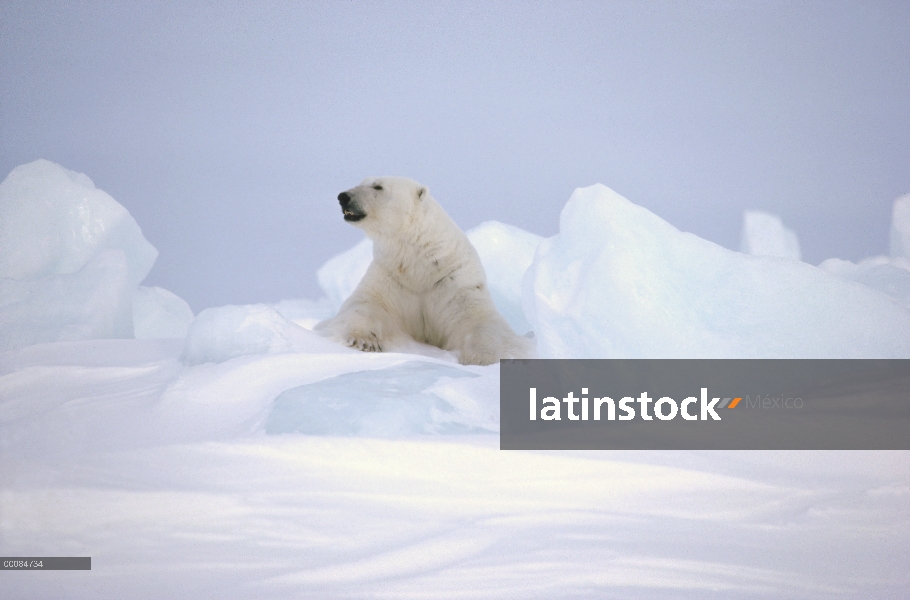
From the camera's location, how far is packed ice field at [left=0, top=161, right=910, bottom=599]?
144 cm

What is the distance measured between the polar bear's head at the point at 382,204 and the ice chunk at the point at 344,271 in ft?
6.69

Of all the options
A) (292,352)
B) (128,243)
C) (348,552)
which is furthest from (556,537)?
(128,243)

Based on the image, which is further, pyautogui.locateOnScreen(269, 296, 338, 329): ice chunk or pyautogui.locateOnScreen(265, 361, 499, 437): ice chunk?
pyautogui.locateOnScreen(269, 296, 338, 329): ice chunk

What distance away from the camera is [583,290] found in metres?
3.48

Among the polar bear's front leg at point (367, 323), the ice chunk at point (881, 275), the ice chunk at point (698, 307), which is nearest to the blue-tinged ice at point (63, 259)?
the polar bear's front leg at point (367, 323)

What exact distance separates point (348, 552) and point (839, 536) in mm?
1007

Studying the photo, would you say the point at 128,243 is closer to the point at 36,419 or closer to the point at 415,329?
the point at 415,329

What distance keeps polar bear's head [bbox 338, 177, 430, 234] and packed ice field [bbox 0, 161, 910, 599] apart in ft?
2.56

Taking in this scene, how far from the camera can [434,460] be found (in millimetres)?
2078

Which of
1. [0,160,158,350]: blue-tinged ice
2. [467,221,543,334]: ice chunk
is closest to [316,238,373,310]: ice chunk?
[467,221,543,334]: ice chunk

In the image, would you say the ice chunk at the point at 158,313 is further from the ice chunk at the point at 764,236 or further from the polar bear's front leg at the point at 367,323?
the ice chunk at the point at 764,236

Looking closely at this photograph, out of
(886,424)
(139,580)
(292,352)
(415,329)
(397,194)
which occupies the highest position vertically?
(397,194)

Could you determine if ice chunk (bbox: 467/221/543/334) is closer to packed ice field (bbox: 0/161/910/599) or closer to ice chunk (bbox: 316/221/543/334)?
ice chunk (bbox: 316/221/543/334)

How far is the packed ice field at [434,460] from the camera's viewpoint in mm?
1437
